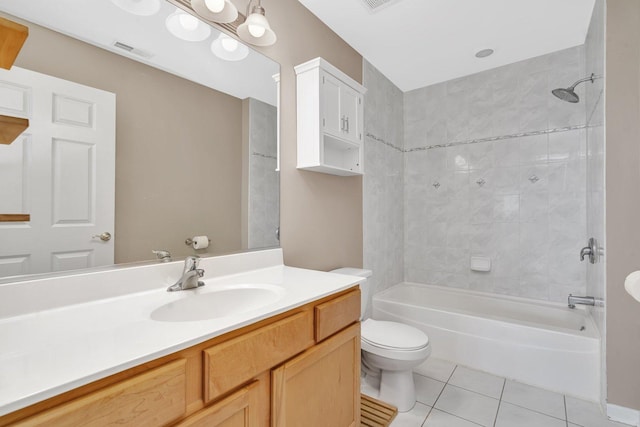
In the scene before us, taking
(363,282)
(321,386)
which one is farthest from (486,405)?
(321,386)

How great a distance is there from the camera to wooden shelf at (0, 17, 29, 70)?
65 cm

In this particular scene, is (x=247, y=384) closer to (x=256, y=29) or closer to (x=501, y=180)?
(x=256, y=29)

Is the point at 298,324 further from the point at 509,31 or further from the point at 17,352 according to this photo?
the point at 509,31

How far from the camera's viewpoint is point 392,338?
70.3 inches

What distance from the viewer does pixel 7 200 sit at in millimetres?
869

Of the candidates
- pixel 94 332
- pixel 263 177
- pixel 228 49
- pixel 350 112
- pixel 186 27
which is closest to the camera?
pixel 94 332

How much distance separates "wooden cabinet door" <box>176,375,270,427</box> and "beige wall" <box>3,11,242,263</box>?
0.65 meters

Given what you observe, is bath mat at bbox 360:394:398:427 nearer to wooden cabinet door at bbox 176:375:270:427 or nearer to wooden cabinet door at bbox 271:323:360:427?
wooden cabinet door at bbox 271:323:360:427

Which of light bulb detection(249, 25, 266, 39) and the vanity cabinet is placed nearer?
the vanity cabinet

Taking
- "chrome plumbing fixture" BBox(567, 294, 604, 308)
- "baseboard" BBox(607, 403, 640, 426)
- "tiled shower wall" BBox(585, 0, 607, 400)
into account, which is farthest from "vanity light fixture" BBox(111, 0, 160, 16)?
"baseboard" BBox(607, 403, 640, 426)

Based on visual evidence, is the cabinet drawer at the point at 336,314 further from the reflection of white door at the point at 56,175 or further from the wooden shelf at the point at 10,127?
the wooden shelf at the point at 10,127

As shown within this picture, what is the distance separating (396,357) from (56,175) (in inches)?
67.8

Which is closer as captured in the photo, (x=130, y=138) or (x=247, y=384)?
(x=247, y=384)

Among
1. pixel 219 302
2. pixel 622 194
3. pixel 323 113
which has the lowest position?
pixel 219 302
